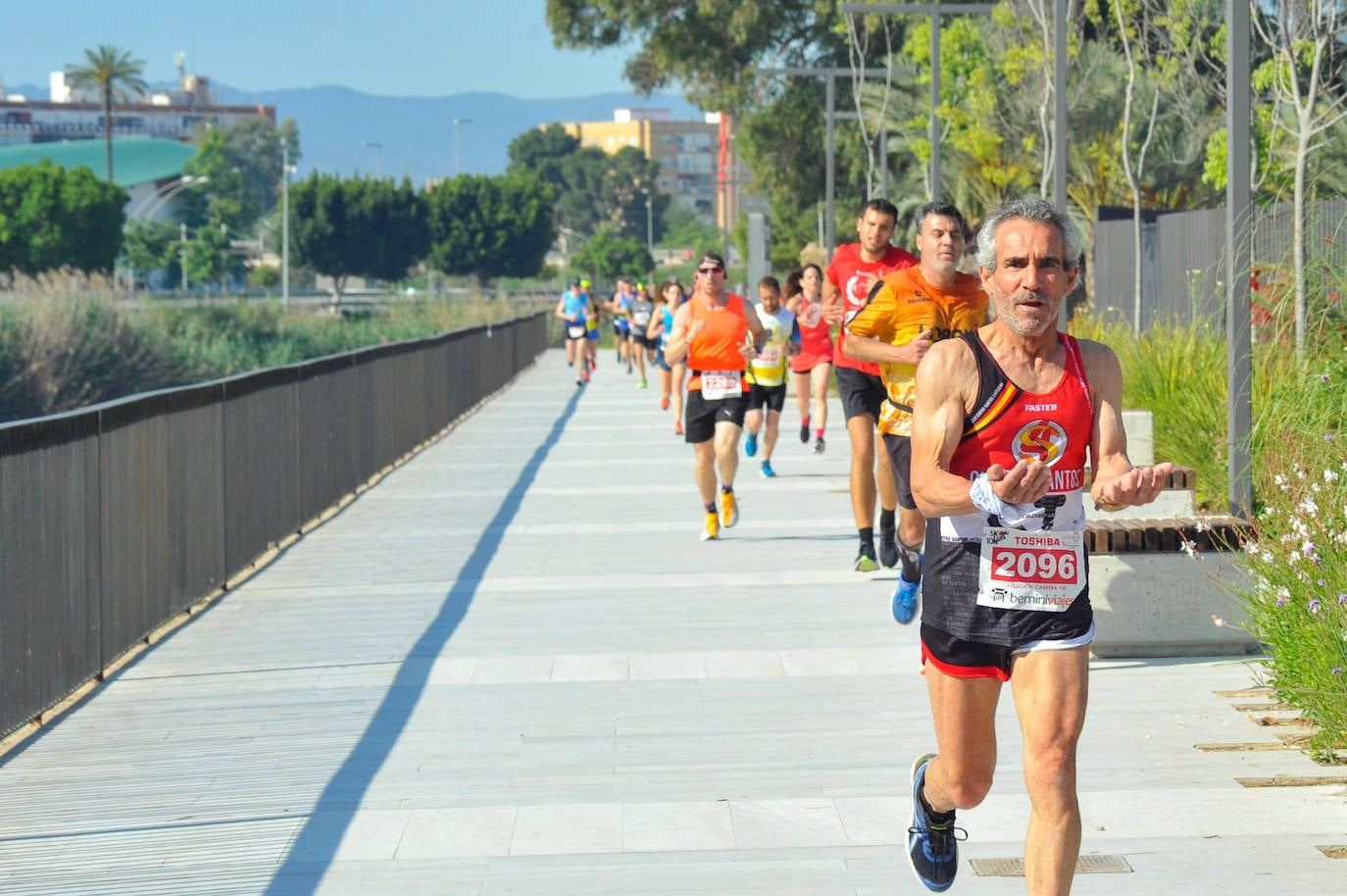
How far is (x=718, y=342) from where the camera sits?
13773mm

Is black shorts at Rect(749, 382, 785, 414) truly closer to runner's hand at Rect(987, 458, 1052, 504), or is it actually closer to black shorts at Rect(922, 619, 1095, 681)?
black shorts at Rect(922, 619, 1095, 681)

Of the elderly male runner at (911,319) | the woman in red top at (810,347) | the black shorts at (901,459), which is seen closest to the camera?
the elderly male runner at (911,319)

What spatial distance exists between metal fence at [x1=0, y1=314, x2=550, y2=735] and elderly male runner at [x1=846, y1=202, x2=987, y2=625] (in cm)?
340

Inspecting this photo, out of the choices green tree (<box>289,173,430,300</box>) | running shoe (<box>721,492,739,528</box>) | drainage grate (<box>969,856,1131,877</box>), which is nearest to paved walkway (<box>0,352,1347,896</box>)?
drainage grate (<box>969,856,1131,877</box>)

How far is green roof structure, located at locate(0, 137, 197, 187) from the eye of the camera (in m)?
163

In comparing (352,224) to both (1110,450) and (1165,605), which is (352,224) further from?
(1110,450)

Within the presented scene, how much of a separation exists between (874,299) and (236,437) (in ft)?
14.3

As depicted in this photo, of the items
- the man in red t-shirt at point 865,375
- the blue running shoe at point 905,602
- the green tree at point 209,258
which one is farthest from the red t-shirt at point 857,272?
the green tree at point 209,258

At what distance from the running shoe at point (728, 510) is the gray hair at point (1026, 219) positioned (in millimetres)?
8532

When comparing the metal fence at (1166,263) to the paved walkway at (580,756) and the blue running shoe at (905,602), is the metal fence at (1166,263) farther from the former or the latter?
the paved walkway at (580,756)

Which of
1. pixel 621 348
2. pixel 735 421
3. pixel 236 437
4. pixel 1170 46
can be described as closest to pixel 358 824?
pixel 236 437

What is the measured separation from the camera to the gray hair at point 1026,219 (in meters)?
5.10

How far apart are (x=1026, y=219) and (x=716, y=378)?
8.57 metres

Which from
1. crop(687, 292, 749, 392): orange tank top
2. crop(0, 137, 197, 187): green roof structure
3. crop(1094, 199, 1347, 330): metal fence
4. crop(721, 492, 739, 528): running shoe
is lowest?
crop(721, 492, 739, 528): running shoe
